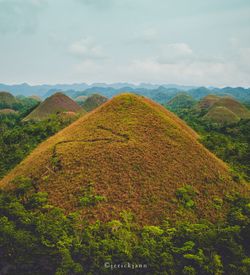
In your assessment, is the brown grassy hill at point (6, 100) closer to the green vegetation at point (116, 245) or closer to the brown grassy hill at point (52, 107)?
the brown grassy hill at point (52, 107)

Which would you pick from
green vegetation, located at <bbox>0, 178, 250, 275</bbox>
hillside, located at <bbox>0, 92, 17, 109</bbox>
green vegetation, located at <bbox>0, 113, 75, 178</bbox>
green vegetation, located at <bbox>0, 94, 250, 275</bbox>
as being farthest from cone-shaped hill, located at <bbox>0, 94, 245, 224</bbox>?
hillside, located at <bbox>0, 92, 17, 109</bbox>

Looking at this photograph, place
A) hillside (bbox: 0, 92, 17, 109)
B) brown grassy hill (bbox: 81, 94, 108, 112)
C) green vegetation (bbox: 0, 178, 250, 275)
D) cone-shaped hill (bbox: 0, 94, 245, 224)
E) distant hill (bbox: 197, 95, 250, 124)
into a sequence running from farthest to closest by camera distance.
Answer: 1. hillside (bbox: 0, 92, 17, 109)
2. brown grassy hill (bbox: 81, 94, 108, 112)
3. distant hill (bbox: 197, 95, 250, 124)
4. cone-shaped hill (bbox: 0, 94, 245, 224)
5. green vegetation (bbox: 0, 178, 250, 275)

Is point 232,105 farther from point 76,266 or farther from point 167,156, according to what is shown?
point 76,266

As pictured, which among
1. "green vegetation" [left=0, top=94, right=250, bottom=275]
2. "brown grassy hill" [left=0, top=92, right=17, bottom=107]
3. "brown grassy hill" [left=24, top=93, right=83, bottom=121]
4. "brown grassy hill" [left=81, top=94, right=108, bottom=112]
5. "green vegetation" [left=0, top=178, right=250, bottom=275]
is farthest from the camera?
"brown grassy hill" [left=0, top=92, right=17, bottom=107]

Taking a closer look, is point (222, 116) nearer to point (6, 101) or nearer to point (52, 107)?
point (52, 107)

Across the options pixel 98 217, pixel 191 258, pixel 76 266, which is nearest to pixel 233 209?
pixel 191 258

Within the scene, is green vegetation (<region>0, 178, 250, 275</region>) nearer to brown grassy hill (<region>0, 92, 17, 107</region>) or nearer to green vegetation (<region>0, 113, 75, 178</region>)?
green vegetation (<region>0, 113, 75, 178</region>)

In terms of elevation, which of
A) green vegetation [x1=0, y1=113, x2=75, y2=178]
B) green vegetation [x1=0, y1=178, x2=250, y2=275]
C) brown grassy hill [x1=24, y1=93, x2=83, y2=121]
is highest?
brown grassy hill [x1=24, y1=93, x2=83, y2=121]
